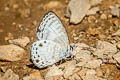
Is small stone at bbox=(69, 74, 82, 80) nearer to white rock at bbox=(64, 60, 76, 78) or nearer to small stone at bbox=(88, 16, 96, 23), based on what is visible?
white rock at bbox=(64, 60, 76, 78)

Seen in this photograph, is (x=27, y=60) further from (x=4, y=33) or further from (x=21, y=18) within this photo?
(x=21, y=18)

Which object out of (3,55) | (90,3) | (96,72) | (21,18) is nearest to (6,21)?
(21,18)

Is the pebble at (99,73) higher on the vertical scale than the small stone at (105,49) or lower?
lower

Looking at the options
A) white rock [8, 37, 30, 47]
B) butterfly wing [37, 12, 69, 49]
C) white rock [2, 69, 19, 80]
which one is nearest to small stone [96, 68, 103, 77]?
butterfly wing [37, 12, 69, 49]

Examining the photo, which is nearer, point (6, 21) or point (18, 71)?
point (18, 71)

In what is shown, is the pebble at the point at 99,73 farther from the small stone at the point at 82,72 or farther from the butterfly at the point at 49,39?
the butterfly at the point at 49,39

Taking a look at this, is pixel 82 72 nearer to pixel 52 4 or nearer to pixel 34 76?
pixel 34 76

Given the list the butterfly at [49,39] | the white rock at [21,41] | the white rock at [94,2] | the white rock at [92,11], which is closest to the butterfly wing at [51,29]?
the butterfly at [49,39]
